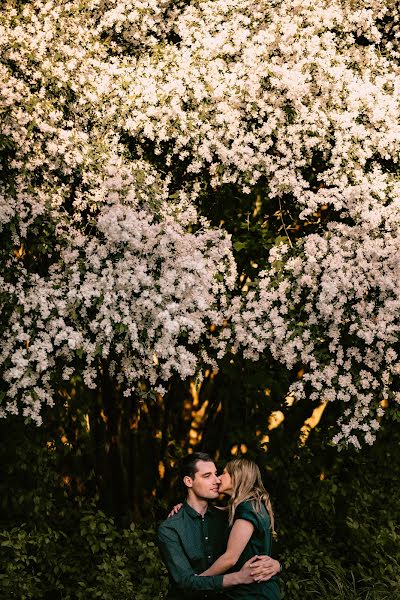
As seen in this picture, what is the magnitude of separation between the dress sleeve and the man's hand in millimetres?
161

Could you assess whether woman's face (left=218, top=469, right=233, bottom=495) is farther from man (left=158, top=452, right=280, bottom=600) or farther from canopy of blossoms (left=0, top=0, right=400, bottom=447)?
canopy of blossoms (left=0, top=0, right=400, bottom=447)

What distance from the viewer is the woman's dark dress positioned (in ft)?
12.9

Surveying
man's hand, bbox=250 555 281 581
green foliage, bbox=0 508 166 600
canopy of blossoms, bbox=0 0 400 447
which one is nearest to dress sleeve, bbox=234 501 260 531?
man's hand, bbox=250 555 281 581

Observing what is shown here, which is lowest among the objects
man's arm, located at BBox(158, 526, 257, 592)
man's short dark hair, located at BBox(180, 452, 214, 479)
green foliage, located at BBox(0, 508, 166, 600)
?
green foliage, located at BBox(0, 508, 166, 600)

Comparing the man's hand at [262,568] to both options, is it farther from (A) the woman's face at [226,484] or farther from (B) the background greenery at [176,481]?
(B) the background greenery at [176,481]

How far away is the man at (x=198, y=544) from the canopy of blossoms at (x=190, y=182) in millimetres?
1729

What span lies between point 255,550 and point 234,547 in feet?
0.55

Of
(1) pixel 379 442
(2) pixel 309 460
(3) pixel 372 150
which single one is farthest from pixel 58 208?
(1) pixel 379 442

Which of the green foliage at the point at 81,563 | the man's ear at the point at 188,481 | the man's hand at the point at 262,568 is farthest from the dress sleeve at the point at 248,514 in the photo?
the green foliage at the point at 81,563

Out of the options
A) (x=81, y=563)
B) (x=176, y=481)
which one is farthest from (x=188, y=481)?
(x=176, y=481)

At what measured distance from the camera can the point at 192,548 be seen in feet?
13.4

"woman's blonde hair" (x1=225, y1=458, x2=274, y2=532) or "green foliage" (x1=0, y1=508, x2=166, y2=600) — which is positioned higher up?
A: "woman's blonde hair" (x1=225, y1=458, x2=274, y2=532)

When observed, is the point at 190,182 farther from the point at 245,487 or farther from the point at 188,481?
the point at 245,487

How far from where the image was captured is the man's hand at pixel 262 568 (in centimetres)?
391
